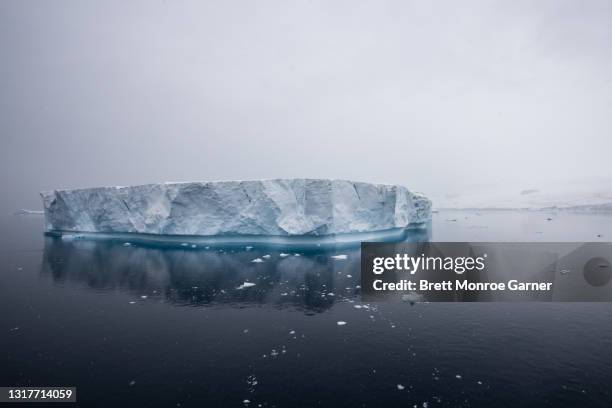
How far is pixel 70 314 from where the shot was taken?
6.30 metres

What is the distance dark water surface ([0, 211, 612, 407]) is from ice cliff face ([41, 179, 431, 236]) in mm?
7237

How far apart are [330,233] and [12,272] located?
13.2 meters

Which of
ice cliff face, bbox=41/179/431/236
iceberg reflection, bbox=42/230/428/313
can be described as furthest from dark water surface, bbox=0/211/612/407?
ice cliff face, bbox=41/179/431/236

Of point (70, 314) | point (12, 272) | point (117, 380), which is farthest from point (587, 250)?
point (12, 272)

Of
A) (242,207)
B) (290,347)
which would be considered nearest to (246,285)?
(290,347)


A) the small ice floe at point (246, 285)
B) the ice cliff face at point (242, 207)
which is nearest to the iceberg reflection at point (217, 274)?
the small ice floe at point (246, 285)

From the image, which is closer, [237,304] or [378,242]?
[237,304]

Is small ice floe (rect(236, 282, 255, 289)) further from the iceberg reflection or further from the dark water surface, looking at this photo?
the dark water surface

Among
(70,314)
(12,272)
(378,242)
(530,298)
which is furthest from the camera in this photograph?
(378,242)

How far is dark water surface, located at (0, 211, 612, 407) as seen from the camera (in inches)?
146

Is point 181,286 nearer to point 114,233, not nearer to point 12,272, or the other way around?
point 12,272

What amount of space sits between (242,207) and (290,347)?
11779 millimetres

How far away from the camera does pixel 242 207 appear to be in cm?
1598

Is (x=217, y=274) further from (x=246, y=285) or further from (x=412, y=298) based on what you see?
(x=412, y=298)
